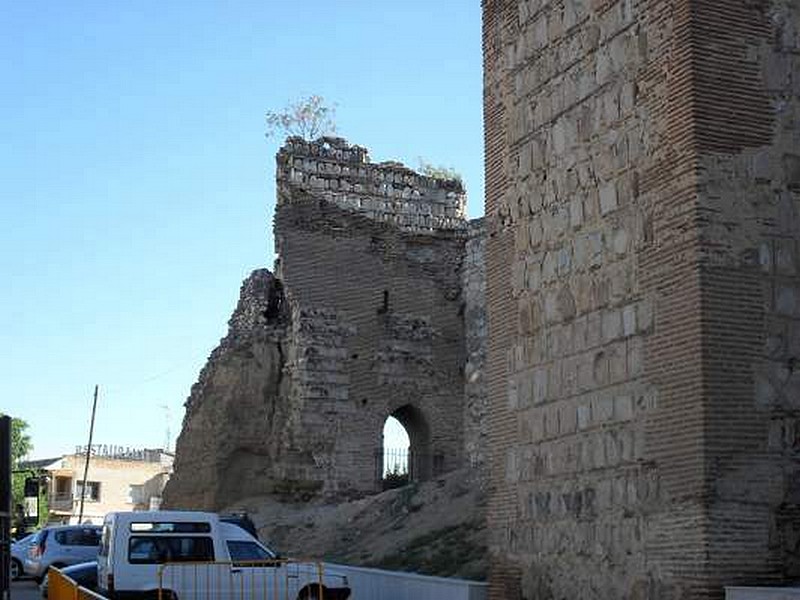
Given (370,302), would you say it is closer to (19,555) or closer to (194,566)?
(19,555)

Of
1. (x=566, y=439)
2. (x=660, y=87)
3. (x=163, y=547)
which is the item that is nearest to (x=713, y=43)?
(x=660, y=87)

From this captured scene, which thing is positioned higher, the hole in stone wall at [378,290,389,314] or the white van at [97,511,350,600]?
the hole in stone wall at [378,290,389,314]

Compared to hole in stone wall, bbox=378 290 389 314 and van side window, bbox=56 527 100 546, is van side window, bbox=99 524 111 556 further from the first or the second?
hole in stone wall, bbox=378 290 389 314

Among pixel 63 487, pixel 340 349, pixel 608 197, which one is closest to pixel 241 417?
pixel 340 349

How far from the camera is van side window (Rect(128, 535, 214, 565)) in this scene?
16.6 metres

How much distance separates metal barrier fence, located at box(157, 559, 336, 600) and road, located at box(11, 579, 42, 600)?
7355 millimetres

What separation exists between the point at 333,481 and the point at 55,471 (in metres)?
57.7

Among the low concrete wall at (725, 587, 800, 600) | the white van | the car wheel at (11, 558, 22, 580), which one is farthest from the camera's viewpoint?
the car wheel at (11, 558, 22, 580)

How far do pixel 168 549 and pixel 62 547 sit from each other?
10624 millimetres

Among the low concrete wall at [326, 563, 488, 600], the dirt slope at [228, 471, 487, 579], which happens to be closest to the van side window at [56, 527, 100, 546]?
the dirt slope at [228, 471, 487, 579]

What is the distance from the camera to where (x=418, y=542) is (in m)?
22.5

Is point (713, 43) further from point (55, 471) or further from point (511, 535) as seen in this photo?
point (55, 471)

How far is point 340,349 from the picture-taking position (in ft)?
110

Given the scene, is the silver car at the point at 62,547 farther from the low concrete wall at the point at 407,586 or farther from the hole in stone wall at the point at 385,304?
the hole in stone wall at the point at 385,304
